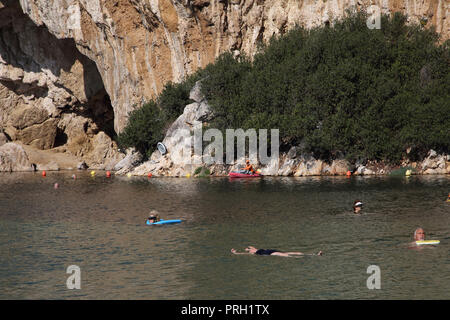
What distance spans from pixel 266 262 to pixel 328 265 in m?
2.60

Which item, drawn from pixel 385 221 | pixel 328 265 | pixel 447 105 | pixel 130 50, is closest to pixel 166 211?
pixel 385 221

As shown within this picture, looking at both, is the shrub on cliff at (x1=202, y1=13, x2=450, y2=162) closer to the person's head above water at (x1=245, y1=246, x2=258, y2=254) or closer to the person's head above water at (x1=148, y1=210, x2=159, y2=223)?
the person's head above water at (x1=148, y1=210, x2=159, y2=223)

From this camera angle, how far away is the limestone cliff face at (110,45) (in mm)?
75125

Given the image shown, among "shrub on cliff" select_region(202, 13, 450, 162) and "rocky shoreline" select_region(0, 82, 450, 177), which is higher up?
"shrub on cliff" select_region(202, 13, 450, 162)

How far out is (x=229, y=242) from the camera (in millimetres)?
31688

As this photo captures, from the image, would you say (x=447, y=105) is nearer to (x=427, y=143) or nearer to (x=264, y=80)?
Answer: (x=427, y=143)

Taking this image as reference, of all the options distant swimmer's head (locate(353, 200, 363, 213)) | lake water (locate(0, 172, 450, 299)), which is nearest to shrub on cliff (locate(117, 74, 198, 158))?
lake water (locate(0, 172, 450, 299))

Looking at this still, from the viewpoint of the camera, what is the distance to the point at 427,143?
199 feet

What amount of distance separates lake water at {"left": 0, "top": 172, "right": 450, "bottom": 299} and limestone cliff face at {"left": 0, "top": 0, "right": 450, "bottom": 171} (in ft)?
87.7

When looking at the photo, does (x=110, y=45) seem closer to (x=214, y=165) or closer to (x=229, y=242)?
(x=214, y=165)

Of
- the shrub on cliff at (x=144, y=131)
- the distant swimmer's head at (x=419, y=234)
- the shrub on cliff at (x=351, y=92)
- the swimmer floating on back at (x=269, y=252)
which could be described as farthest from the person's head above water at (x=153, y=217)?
the shrub on cliff at (x=144, y=131)

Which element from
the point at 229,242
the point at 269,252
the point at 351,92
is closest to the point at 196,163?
the point at 351,92

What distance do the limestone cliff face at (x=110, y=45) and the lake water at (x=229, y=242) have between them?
2673cm

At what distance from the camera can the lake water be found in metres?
24.0
